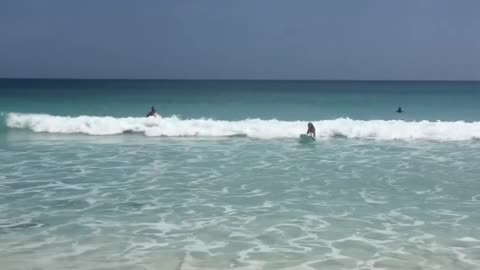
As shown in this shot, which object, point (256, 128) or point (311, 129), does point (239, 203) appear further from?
point (256, 128)

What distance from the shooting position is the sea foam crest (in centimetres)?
2491

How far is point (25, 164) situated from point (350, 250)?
1137 cm

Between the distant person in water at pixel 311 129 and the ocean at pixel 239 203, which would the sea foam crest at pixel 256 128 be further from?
the distant person in water at pixel 311 129

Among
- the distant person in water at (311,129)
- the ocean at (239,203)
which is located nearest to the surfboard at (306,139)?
the distant person in water at (311,129)

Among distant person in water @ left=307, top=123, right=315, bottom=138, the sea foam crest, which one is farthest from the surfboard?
the sea foam crest

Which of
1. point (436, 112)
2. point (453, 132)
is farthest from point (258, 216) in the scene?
point (436, 112)

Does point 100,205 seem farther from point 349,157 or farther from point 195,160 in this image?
point 349,157

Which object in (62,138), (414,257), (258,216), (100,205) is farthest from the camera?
(62,138)

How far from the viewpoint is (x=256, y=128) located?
2608 centimetres

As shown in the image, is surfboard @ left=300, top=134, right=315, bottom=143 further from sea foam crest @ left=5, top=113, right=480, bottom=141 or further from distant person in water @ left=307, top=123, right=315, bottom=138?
sea foam crest @ left=5, top=113, right=480, bottom=141

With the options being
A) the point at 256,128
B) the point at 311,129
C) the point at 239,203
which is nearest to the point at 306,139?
the point at 311,129

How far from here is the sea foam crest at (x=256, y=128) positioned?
24.9m

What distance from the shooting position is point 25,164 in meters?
16.5

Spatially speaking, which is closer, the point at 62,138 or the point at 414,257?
the point at 414,257
